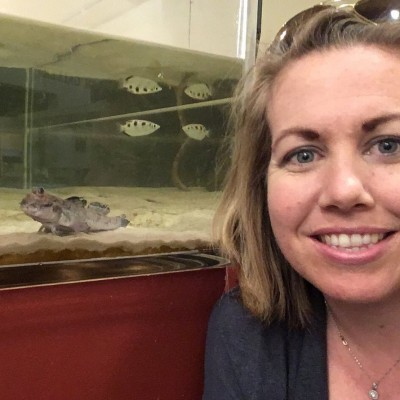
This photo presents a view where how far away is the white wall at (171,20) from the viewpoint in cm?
111

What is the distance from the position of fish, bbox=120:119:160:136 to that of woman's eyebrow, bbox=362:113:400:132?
21.0 inches

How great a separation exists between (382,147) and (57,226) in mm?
479

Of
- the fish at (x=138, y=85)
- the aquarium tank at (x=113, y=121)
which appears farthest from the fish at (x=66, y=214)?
the fish at (x=138, y=85)

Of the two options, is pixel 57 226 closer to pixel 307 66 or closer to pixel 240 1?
pixel 307 66

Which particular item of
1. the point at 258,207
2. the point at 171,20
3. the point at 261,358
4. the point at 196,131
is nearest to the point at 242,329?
the point at 261,358

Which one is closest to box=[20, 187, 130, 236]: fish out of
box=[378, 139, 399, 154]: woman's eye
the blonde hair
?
the blonde hair

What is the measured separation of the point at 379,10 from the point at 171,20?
0.58 m

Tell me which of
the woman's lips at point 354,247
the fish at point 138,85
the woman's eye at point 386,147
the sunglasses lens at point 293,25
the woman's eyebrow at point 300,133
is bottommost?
the woman's lips at point 354,247

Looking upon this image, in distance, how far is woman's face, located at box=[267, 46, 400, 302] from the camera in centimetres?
71

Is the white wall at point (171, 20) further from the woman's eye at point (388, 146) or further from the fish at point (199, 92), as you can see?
the woman's eye at point (388, 146)

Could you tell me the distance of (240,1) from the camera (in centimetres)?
129

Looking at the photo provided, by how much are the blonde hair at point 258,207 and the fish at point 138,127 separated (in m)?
0.20

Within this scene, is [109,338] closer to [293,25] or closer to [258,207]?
[258,207]

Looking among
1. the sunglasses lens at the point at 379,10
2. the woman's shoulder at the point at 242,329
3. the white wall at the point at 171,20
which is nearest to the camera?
the sunglasses lens at the point at 379,10
